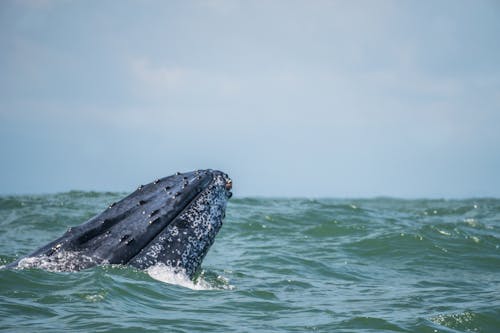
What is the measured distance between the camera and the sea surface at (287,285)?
855 centimetres

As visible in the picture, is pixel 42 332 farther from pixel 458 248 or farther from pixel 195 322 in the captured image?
pixel 458 248

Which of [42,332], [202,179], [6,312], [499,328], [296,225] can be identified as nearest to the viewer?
[42,332]

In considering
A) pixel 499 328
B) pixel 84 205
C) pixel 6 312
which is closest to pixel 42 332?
pixel 6 312

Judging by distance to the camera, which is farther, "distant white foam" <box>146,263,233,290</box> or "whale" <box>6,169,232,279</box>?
"distant white foam" <box>146,263,233,290</box>

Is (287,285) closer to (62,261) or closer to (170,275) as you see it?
(170,275)

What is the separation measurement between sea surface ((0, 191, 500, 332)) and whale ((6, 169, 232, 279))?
0.55ft

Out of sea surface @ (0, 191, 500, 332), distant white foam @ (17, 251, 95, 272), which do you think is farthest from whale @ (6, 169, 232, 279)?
sea surface @ (0, 191, 500, 332)

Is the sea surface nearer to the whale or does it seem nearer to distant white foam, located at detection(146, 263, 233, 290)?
distant white foam, located at detection(146, 263, 233, 290)

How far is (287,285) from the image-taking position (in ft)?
38.7

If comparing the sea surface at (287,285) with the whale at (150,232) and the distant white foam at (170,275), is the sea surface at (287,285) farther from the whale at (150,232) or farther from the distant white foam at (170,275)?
the whale at (150,232)

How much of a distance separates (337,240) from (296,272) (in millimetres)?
4486

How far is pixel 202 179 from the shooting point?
402 inches

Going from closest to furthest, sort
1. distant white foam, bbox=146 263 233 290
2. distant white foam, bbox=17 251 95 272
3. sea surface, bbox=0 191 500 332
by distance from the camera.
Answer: sea surface, bbox=0 191 500 332 → distant white foam, bbox=17 251 95 272 → distant white foam, bbox=146 263 233 290

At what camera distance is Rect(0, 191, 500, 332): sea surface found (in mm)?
8547
